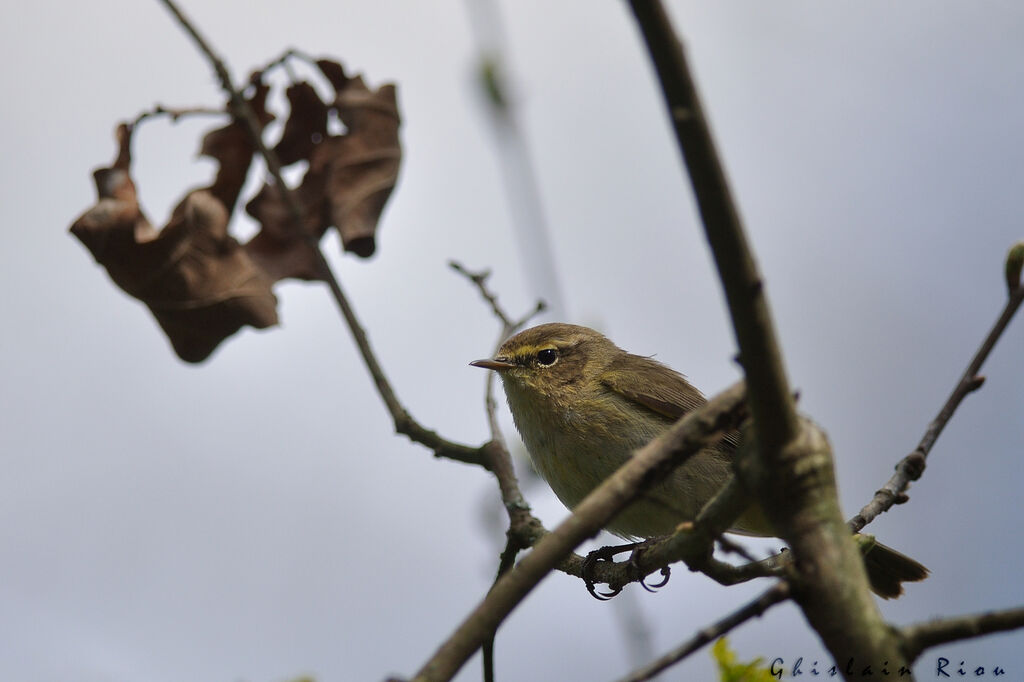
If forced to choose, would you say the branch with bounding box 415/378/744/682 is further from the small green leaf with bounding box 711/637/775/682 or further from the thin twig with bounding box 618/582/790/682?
the small green leaf with bounding box 711/637/775/682

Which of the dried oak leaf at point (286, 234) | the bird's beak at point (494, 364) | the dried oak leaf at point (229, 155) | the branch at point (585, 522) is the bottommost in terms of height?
the branch at point (585, 522)

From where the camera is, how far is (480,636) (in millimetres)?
1507

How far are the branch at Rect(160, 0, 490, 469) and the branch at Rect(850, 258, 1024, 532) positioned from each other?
1379 mm

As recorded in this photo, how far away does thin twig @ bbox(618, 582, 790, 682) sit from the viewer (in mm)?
1469

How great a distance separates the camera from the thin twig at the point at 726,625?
57.8 inches

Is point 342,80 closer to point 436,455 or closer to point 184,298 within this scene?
point 184,298

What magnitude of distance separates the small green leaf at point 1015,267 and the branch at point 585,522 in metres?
0.84

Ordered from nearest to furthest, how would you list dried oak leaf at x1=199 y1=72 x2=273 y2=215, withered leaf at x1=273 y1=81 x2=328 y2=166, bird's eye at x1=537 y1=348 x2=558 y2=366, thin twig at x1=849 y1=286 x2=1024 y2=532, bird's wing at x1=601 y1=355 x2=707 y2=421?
thin twig at x1=849 y1=286 x2=1024 y2=532
dried oak leaf at x1=199 y1=72 x2=273 y2=215
withered leaf at x1=273 y1=81 x2=328 y2=166
bird's wing at x1=601 y1=355 x2=707 y2=421
bird's eye at x1=537 y1=348 x2=558 y2=366

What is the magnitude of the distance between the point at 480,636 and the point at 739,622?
42cm

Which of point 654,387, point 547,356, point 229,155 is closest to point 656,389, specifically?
point 654,387

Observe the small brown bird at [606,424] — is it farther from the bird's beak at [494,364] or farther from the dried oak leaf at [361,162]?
the dried oak leaf at [361,162]

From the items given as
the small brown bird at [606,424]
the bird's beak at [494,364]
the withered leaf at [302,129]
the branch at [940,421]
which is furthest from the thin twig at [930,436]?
the withered leaf at [302,129]

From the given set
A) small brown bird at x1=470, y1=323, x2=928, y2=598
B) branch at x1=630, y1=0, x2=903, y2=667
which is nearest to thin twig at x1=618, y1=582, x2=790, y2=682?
branch at x1=630, y1=0, x2=903, y2=667

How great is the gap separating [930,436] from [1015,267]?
63 centimetres
